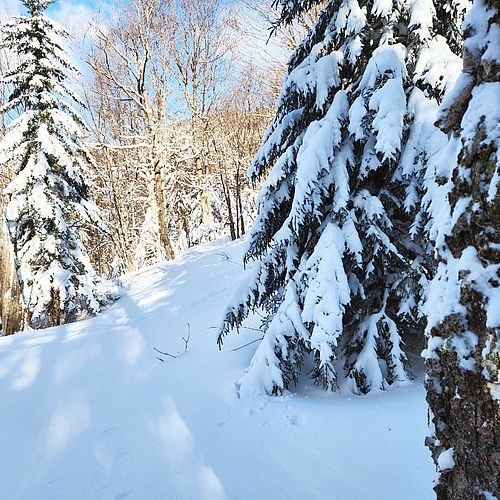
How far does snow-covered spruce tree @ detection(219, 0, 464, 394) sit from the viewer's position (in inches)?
120

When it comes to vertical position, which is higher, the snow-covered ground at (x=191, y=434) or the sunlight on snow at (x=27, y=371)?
the sunlight on snow at (x=27, y=371)

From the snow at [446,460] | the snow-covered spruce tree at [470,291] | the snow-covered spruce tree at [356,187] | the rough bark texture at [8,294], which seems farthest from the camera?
the rough bark texture at [8,294]

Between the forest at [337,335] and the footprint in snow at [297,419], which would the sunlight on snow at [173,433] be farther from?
the footprint in snow at [297,419]

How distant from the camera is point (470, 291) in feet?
4.20

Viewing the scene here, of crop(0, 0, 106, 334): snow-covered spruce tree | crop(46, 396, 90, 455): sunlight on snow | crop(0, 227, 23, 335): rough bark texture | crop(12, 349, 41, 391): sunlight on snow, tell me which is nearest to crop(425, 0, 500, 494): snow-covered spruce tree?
crop(46, 396, 90, 455): sunlight on snow

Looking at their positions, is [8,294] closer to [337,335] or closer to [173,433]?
[173,433]

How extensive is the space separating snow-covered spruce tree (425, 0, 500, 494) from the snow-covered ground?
3.45 ft

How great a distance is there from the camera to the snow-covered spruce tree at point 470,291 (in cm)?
120

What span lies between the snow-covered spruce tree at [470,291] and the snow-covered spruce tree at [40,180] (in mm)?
8984

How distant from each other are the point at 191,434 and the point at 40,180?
805 cm

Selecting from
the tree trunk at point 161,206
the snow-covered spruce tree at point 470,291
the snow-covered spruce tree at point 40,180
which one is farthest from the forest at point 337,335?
the tree trunk at point 161,206

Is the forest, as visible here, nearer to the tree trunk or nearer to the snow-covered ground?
the snow-covered ground

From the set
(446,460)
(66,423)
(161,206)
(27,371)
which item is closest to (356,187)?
(446,460)

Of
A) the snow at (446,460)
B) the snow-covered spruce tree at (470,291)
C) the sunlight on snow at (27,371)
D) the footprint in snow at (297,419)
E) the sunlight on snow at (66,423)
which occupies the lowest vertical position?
the sunlight on snow at (66,423)
